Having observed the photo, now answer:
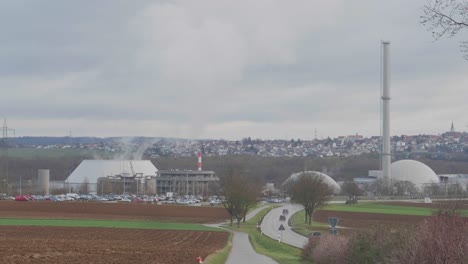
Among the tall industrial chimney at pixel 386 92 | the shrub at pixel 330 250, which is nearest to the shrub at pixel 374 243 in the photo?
the shrub at pixel 330 250

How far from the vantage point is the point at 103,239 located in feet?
153

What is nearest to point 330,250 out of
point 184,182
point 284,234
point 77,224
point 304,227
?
point 284,234

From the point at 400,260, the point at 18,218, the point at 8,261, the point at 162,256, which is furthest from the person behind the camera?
the point at 18,218

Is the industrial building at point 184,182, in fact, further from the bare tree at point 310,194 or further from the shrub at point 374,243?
the shrub at point 374,243

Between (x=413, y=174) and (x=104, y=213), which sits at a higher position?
(x=413, y=174)

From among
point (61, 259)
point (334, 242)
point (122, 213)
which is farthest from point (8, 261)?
point (122, 213)

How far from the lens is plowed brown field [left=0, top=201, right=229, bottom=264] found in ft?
93.3

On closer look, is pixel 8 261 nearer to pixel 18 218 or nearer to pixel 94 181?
pixel 18 218

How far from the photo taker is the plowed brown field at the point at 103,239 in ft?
93.3

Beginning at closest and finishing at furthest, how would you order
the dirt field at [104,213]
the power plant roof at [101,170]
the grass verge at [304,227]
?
1. the grass verge at [304,227]
2. the dirt field at [104,213]
3. the power plant roof at [101,170]

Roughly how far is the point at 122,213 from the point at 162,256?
6012 centimetres

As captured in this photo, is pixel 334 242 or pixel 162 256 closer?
pixel 334 242

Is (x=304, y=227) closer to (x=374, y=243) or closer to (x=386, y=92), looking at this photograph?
(x=374, y=243)

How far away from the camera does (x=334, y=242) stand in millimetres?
27766
